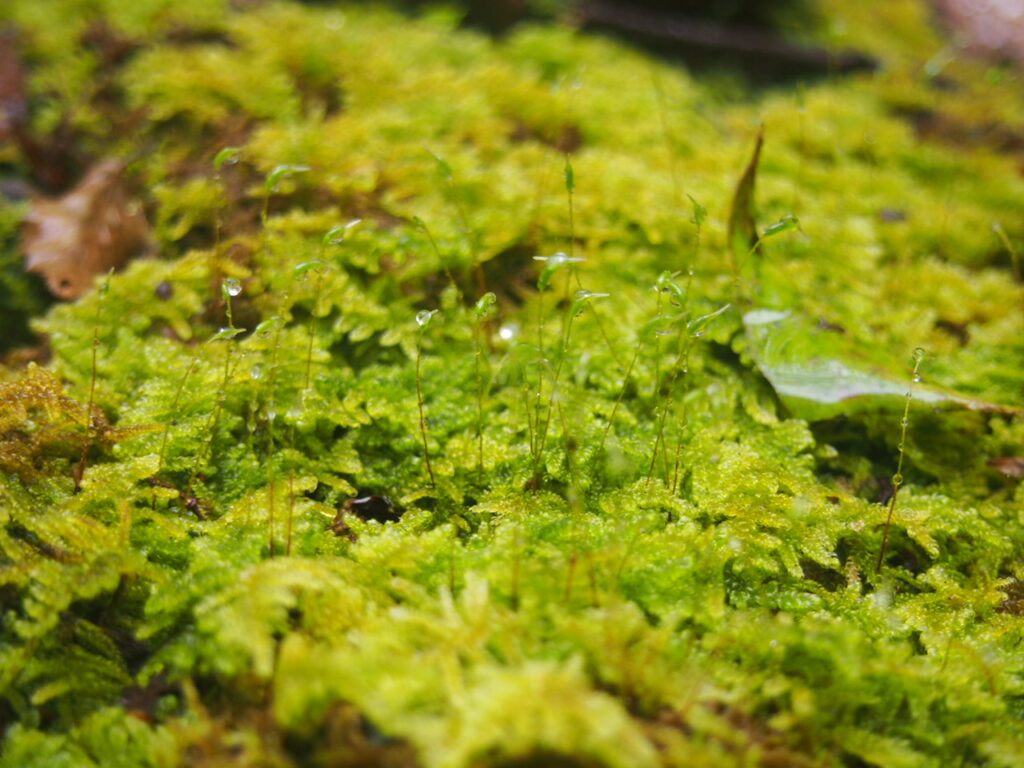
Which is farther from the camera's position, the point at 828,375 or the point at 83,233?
the point at 83,233

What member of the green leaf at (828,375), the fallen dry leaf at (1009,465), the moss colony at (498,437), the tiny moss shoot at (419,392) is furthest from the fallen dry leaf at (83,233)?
the fallen dry leaf at (1009,465)

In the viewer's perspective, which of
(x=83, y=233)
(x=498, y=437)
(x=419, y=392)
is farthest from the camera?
(x=83, y=233)

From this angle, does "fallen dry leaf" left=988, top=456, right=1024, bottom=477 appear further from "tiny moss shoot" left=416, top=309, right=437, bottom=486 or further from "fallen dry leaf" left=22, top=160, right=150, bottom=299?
"fallen dry leaf" left=22, top=160, right=150, bottom=299

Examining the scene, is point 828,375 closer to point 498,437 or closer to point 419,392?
point 498,437

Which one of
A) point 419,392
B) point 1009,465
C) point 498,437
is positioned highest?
point 419,392

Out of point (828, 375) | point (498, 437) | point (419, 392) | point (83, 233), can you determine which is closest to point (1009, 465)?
point (828, 375)

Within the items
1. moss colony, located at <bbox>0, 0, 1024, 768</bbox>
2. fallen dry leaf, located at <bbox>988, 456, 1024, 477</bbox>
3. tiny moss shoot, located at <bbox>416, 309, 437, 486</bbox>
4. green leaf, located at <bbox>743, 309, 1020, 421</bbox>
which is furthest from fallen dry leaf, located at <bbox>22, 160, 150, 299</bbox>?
fallen dry leaf, located at <bbox>988, 456, 1024, 477</bbox>

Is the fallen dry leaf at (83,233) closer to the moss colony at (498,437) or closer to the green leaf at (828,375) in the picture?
the moss colony at (498,437)
